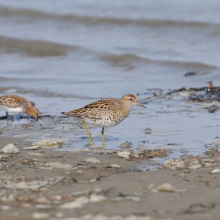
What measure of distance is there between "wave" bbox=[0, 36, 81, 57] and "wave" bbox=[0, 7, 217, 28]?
362 cm

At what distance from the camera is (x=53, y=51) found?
17.9 meters

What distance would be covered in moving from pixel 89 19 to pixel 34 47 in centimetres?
431

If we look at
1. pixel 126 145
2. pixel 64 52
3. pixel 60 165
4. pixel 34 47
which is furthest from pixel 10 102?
pixel 34 47

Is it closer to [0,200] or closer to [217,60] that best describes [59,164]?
[0,200]

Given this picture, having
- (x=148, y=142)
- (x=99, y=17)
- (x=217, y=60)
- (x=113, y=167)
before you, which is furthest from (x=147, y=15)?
(x=113, y=167)

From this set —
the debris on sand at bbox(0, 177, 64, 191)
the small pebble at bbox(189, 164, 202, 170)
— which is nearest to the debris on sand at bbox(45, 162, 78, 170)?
the debris on sand at bbox(0, 177, 64, 191)

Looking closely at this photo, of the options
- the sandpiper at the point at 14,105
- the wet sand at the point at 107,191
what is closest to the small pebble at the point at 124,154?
the wet sand at the point at 107,191

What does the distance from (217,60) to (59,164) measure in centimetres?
1042

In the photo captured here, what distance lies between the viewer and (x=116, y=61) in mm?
15953

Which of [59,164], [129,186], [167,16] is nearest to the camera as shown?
[129,186]

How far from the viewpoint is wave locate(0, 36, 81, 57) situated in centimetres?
1780

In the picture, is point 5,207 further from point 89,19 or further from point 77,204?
point 89,19

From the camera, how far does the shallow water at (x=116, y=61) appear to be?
A: 7998 mm

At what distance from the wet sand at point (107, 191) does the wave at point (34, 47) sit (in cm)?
1223
